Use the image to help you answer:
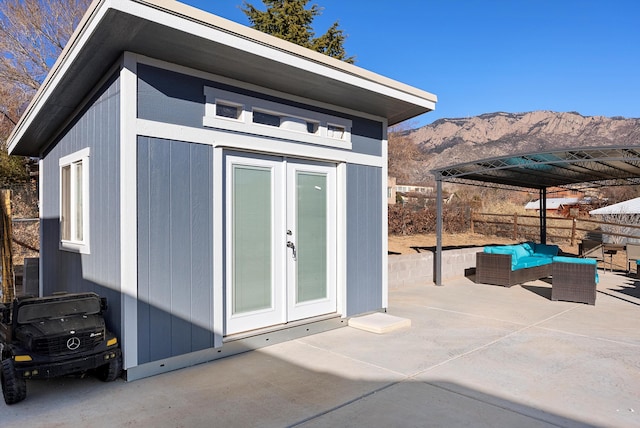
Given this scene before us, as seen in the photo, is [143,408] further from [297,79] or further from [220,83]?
[297,79]

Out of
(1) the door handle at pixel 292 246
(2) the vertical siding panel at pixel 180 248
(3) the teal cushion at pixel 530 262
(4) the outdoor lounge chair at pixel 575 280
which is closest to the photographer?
(2) the vertical siding panel at pixel 180 248

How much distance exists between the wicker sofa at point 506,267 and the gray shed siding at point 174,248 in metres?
6.46

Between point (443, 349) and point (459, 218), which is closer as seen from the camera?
point (443, 349)

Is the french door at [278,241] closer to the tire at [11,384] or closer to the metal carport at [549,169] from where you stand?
the tire at [11,384]

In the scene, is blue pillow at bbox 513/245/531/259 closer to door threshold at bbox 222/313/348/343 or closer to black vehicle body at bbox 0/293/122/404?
door threshold at bbox 222/313/348/343

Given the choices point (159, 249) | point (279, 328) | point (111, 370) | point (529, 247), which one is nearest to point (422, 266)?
point (529, 247)

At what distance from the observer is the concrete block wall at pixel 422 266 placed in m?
8.53

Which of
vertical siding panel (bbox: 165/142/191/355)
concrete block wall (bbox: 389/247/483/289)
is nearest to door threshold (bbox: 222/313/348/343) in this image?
vertical siding panel (bbox: 165/142/191/355)

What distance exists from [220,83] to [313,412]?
3.19 metres

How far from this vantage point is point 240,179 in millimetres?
4594

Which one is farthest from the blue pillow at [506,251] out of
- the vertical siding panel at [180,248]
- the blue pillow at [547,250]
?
the vertical siding panel at [180,248]

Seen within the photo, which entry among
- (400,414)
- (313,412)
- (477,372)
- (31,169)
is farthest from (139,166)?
(31,169)

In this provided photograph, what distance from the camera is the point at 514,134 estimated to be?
7612 centimetres

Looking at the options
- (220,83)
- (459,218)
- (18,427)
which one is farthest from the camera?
(459,218)
